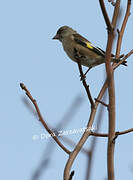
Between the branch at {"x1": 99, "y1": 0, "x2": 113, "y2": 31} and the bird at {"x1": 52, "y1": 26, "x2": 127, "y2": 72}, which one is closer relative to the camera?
the branch at {"x1": 99, "y1": 0, "x2": 113, "y2": 31}

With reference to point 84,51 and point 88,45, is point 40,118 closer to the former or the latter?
point 84,51

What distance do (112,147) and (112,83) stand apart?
1.24 feet

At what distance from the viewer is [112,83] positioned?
2078 mm

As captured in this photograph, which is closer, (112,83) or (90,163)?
(90,163)

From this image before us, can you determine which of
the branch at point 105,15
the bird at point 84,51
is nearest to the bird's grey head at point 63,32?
the bird at point 84,51

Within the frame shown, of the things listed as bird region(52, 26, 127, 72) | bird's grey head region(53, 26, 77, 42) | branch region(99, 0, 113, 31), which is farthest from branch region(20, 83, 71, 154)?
bird's grey head region(53, 26, 77, 42)

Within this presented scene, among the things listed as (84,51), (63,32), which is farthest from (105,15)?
(63,32)

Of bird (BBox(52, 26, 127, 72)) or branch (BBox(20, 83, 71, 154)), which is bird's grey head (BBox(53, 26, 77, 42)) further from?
branch (BBox(20, 83, 71, 154))

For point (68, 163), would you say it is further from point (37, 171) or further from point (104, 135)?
point (104, 135)

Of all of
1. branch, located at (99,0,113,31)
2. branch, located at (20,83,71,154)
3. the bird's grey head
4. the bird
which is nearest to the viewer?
branch, located at (99,0,113,31)

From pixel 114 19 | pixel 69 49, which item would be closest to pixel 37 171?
pixel 114 19

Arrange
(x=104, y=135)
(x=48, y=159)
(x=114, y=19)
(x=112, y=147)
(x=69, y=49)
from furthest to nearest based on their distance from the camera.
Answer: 1. (x=69, y=49)
2. (x=104, y=135)
3. (x=114, y=19)
4. (x=112, y=147)
5. (x=48, y=159)

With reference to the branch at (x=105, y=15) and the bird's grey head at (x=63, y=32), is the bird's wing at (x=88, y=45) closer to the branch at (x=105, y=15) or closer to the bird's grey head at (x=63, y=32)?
the bird's grey head at (x=63, y=32)

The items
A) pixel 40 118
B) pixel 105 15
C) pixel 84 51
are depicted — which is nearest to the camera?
pixel 105 15
